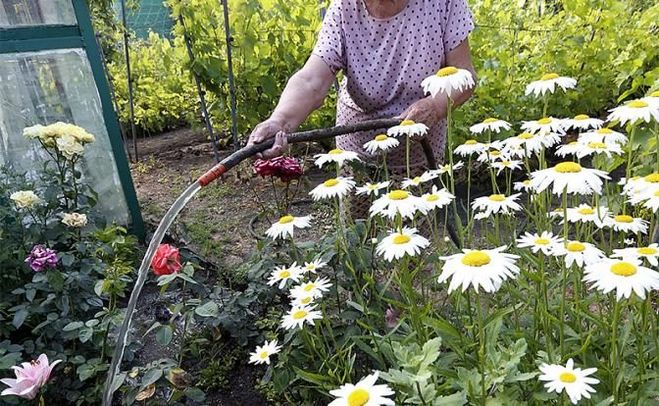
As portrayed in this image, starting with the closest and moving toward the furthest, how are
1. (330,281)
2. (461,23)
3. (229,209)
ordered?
1. (330,281)
2. (461,23)
3. (229,209)

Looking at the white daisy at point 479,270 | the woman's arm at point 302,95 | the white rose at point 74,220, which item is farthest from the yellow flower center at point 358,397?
the white rose at point 74,220

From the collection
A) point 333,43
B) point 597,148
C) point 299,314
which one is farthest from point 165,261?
point 597,148

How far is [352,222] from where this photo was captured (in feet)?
4.64

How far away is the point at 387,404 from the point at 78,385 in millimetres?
1264

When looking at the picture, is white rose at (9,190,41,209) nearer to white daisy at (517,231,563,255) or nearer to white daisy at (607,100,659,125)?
white daisy at (517,231,563,255)

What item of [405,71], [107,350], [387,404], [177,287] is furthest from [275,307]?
[387,404]

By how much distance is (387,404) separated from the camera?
0.69 metres

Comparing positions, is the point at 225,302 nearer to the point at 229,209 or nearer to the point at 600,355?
the point at 600,355

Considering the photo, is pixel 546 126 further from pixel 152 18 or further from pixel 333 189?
pixel 152 18

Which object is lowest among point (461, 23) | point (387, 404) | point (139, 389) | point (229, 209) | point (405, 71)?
point (229, 209)

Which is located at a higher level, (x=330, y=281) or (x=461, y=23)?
(x=461, y=23)

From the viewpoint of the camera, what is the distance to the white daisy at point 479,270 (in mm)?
694

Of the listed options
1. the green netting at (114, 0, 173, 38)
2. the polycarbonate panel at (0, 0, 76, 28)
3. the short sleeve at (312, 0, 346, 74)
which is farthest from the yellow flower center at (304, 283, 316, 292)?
the green netting at (114, 0, 173, 38)

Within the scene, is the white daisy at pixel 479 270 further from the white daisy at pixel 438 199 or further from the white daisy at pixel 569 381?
the white daisy at pixel 438 199
